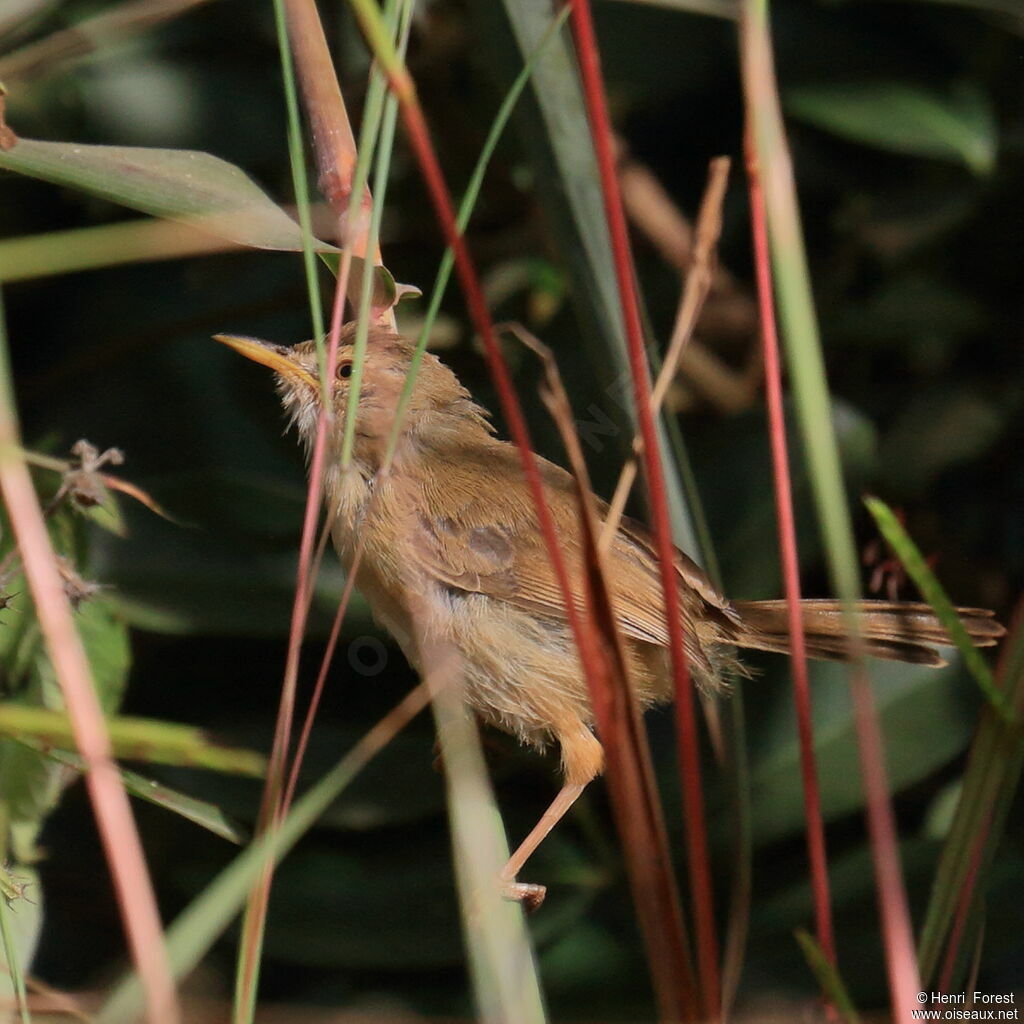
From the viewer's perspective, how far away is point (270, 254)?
3.53 m

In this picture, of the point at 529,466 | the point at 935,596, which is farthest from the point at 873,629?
Result: the point at 529,466

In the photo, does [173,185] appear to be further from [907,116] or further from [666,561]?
[907,116]

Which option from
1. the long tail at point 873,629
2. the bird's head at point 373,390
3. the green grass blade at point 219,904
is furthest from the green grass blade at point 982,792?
the bird's head at point 373,390

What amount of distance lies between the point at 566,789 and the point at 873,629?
27.0 inches

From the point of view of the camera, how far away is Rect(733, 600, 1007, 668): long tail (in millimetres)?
2602

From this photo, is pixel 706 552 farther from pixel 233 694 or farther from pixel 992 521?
pixel 992 521

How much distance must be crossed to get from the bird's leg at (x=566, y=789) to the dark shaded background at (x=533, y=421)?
6.1 inches

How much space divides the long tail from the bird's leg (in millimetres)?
436

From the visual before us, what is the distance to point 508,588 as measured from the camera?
277 cm

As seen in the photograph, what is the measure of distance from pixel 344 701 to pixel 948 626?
1.89 m

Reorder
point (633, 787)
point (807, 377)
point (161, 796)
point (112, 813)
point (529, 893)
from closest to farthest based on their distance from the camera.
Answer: point (112, 813), point (807, 377), point (633, 787), point (161, 796), point (529, 893)

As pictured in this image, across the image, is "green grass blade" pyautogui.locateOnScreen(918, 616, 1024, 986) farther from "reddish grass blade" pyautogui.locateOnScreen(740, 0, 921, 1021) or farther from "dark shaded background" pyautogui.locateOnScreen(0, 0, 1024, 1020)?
"dark shaded background" pyautogui.locateOnScreen(0, 0, 1024, 1020)

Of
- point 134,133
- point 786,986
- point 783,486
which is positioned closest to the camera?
point 783,486

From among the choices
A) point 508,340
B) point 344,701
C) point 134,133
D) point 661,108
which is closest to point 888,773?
point 344,701
